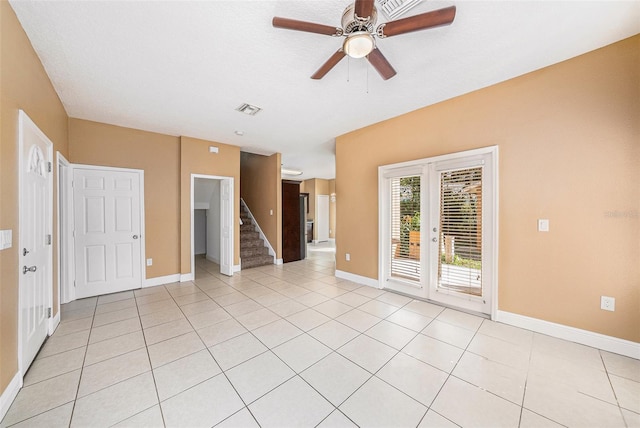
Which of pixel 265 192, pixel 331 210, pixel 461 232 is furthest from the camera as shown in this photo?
pixel 331 210

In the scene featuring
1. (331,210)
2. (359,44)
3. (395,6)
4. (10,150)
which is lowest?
(331,210)

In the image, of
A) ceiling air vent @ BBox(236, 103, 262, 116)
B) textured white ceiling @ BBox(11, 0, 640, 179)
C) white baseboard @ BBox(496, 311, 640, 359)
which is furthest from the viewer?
ceiling air vent @ BBox(236, 103, 262, 116)

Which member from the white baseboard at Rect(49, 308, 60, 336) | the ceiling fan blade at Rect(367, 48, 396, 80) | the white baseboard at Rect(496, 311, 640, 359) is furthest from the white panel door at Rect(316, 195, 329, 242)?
the ceiling fan blade at Rect(367, 48, 396, 80)

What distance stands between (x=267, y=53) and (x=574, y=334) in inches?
159

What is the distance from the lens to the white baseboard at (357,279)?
4.04m

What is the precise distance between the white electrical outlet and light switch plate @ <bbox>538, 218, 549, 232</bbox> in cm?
73

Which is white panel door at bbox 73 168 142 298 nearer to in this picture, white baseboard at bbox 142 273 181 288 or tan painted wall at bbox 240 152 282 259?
white baseboard at bbox 142 273 181 288

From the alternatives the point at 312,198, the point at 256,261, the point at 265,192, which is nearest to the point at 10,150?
the point at 256,261

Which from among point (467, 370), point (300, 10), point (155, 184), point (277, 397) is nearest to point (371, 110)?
point (300, 10)

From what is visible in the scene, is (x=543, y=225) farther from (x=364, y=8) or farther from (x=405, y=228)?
(x=364, y=8)

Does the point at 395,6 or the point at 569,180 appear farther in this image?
the point at 569,180

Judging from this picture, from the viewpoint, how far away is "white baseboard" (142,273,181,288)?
416cm

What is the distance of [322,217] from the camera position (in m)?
10.0

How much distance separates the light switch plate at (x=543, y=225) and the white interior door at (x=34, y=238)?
4707 mm
